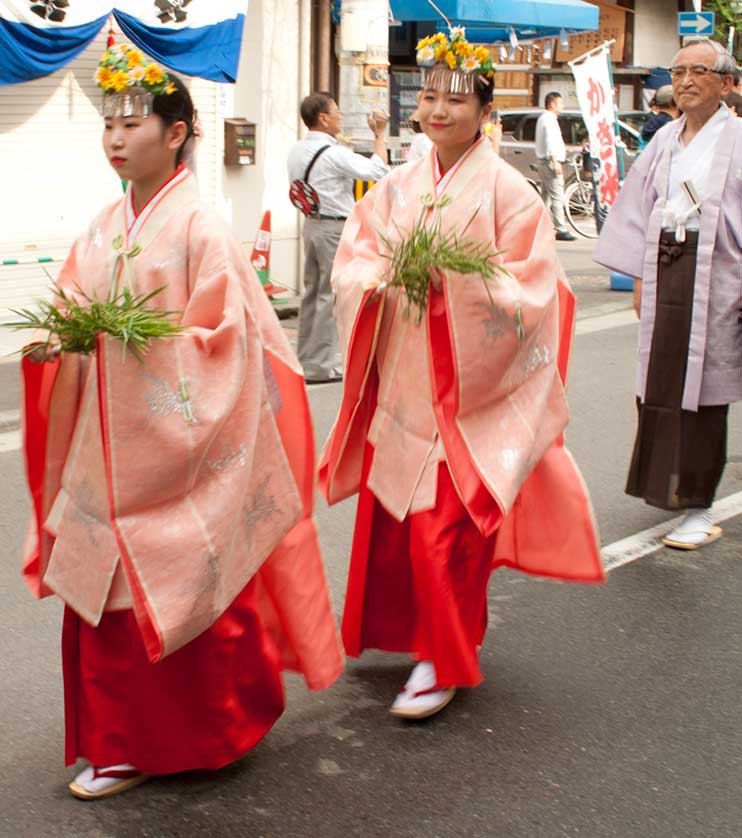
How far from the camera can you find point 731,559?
5.14 m

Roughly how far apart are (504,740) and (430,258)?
4.25ft

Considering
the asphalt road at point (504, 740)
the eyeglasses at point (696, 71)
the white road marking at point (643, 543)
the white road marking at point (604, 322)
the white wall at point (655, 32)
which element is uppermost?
the white wall at point (655, 32)

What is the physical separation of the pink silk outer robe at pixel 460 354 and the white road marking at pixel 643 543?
3.87ft

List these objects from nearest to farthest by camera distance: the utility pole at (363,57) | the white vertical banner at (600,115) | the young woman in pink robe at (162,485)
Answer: the young woman in pink robe at (162,485), the utility pole at (363,57), the white vertical banner at (600,115)

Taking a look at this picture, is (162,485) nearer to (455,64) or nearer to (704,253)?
(455,64)

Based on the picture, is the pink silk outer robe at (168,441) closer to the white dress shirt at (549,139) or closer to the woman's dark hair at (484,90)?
the woman's dark hair at (484,90)

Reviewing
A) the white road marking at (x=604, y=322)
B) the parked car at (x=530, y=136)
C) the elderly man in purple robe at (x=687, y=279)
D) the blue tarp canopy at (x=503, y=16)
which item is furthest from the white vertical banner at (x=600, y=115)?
the elderly man in purple robe at (x=687, y=279)

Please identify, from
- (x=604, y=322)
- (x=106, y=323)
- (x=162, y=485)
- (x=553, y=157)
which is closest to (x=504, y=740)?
(x=162, y=485)

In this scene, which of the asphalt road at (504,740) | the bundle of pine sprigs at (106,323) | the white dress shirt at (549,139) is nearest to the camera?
the bundle of pine sprigs at (106,323)

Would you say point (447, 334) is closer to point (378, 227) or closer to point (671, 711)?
point (378, 227)

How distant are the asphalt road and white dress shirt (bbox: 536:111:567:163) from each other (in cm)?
1222

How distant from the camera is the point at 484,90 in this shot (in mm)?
3811

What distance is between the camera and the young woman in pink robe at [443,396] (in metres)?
3.66

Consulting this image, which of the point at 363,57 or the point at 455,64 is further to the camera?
the point at 363,57
